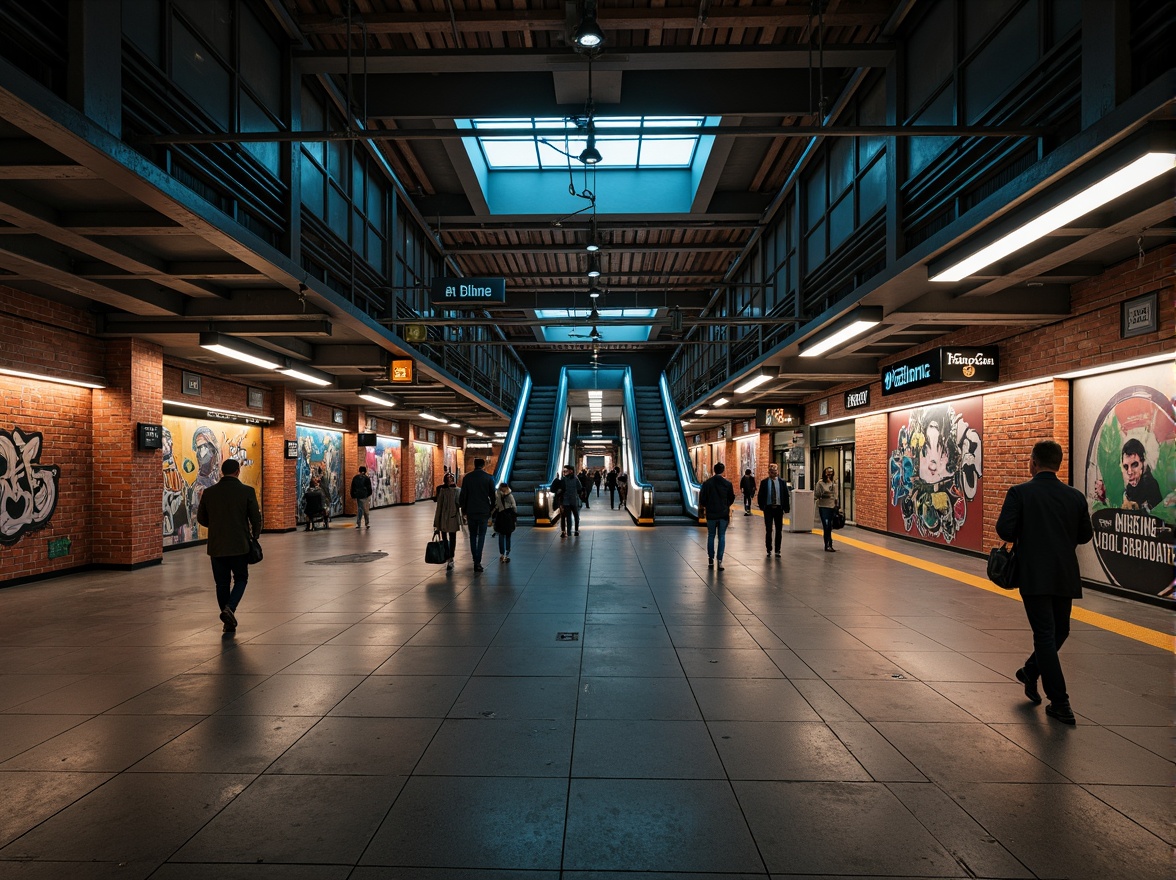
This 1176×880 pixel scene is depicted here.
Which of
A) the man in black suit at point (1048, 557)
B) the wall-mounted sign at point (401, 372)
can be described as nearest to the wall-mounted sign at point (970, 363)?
the man in black suit at point (1048, 557)

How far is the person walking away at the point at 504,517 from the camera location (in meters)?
10.5

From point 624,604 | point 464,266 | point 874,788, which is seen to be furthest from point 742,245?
point 874,788

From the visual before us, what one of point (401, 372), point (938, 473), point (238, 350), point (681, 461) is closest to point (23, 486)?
point (238, 350)

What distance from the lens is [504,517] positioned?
10.5 meters

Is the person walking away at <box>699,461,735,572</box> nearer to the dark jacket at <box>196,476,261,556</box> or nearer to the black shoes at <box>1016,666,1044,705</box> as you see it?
the black shoes at <box>1016,666,1044,705</box>

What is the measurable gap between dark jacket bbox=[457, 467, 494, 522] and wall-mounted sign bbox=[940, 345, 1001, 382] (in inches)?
279

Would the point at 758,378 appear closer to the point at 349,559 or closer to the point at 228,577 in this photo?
the point at 349,559

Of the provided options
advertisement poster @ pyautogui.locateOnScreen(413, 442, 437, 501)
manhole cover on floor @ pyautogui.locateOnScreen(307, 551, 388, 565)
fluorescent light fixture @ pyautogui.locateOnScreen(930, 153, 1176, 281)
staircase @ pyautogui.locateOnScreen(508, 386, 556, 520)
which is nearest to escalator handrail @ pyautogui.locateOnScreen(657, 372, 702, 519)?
staircase @ pyautogui.locateOnScreen(508, 386, 556, 520)

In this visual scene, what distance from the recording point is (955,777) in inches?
126

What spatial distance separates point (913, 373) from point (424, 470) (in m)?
24.2

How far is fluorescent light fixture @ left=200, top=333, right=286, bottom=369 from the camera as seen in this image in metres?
8.96

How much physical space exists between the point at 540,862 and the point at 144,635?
5.20 meters

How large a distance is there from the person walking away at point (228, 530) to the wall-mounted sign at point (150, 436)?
4.90 metres

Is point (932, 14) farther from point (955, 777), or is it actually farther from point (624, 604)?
point (955, 777)
